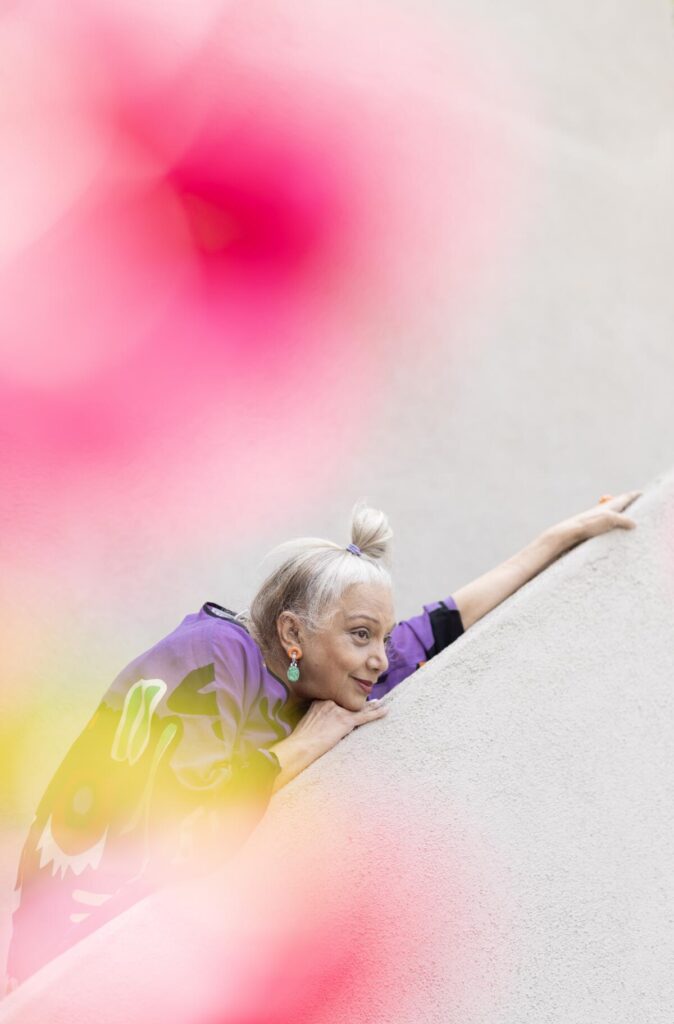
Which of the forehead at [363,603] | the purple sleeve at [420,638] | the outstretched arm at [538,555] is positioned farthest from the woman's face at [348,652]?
the outstretched arm at [538,555]

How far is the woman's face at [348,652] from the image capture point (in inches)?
67.6

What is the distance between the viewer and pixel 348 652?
172 centimetres

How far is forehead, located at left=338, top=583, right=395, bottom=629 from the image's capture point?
172cm

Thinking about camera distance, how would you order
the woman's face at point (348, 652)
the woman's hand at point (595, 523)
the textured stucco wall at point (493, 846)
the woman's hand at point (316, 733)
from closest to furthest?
the textured stucco wall at point (493, 846)
the woman's hand at point (316, 733)
the woman's face at point (348, 652)
the woman's hand at point (595, 523)

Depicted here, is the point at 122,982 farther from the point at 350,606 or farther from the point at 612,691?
the point at 612,691

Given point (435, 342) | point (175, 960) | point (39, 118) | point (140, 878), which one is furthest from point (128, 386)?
point (175, 960)

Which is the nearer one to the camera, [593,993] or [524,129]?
[593,993]

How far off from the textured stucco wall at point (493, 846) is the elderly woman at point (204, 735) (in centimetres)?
6

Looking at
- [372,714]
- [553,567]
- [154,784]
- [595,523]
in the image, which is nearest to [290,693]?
[372,714]

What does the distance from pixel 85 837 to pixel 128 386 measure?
120cm

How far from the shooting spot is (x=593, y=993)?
64.9 inches

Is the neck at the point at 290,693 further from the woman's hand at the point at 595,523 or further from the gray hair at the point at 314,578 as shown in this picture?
the woman's hand at the point at 595,523

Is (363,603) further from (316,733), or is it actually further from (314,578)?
(316,733)

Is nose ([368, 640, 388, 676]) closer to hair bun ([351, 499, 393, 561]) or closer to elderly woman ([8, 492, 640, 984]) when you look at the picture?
elderly woman ([8, 492, 640, 984])
